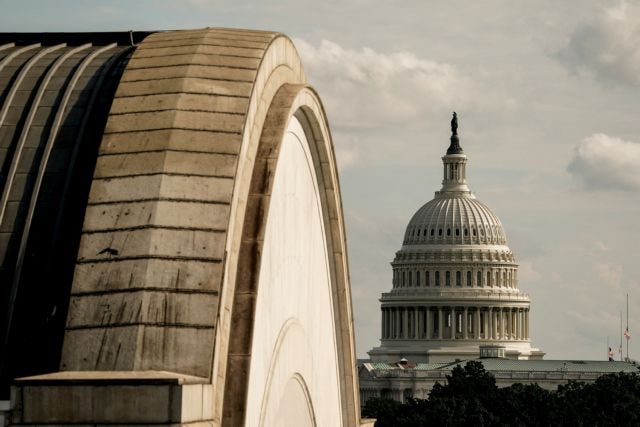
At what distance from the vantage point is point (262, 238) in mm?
27375

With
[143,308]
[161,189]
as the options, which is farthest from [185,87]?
[143,308]

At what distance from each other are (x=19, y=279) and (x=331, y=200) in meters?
11.8

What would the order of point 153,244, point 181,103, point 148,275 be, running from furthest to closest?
1. point 181,103
2. point 153,244
3. point 148,275

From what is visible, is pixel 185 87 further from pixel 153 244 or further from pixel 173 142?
pixel 153 244

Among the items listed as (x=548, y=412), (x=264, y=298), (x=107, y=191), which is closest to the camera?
(x=107, y=191)

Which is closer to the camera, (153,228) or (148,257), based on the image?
(148,257)

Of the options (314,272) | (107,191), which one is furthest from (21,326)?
(314,272)

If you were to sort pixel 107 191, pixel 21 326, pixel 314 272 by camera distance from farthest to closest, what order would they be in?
pixel 314 272 → pixel 21 326 → pixel 107 191

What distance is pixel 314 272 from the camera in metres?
37.3

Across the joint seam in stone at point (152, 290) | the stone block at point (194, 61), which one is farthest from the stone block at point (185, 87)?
the joint seam in stone at point (152, 290)

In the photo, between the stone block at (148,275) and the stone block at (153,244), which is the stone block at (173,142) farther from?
the stone block at (148,275)

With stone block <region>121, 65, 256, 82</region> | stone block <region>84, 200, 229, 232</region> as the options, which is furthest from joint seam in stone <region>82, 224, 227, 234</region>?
stone block <region>121, 65, 256, 82</region>

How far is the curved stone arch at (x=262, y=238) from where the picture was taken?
85.6 feet

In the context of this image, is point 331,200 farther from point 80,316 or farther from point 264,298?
point 80,316
